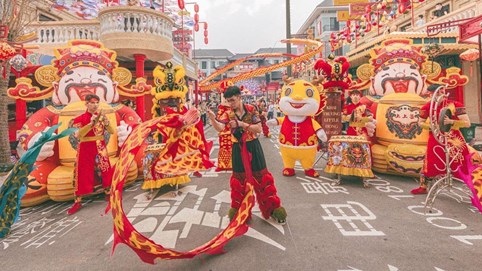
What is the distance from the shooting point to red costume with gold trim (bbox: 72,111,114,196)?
13.9 feet

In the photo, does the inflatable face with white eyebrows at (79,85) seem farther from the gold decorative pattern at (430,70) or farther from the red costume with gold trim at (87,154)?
the gold decorative pattern at (430,70)

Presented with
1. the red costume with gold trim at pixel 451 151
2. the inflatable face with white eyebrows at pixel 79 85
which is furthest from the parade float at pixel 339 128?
the inflatable face with white eyebrows at pixel 79 85

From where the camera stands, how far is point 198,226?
3.51m

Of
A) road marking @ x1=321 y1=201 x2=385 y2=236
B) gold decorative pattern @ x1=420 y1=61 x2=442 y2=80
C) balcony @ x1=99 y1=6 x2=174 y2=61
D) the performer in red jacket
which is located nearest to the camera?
road marking @ x1=321 y1=201 x2=385 y2=236

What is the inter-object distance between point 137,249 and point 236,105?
1764mm

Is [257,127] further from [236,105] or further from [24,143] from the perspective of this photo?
[24,143]

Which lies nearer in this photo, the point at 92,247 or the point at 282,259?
the point at 282,259

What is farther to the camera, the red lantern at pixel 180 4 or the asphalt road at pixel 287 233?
the red lantern at pixel 180 4

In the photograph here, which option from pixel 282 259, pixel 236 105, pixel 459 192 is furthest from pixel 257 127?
pixel 459 192

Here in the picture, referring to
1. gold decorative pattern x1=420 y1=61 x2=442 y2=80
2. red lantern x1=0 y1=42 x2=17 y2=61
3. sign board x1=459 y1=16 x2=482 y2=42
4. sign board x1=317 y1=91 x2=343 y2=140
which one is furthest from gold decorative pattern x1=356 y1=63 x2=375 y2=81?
red lantern x1=0 y1=42 x2=17 y2=61

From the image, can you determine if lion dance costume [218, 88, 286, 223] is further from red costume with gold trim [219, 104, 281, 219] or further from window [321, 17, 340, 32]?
window [321, 17, 340, 32]

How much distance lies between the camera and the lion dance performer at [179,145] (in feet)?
15.7

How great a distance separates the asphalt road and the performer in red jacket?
1.04 ft

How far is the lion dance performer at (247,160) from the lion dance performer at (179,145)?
943 mm
